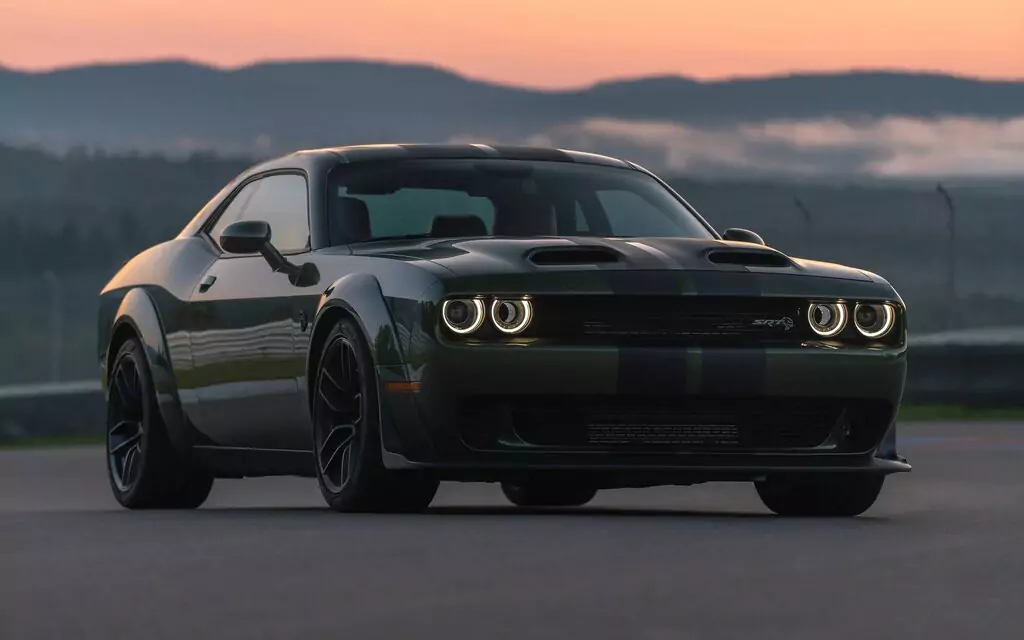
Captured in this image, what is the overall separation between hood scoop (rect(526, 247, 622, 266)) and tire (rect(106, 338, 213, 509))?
2.44m

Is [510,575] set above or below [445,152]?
below

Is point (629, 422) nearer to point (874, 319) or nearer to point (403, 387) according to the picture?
point (403, 387)

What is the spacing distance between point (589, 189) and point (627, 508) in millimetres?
1367

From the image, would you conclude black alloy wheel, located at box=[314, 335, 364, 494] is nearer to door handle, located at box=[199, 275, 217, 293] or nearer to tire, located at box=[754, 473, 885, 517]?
door handle, located at box=[199, 275, 217, 293]

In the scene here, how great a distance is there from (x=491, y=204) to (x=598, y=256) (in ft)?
4.40

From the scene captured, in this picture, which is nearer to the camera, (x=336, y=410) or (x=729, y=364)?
(x=729, y=364)

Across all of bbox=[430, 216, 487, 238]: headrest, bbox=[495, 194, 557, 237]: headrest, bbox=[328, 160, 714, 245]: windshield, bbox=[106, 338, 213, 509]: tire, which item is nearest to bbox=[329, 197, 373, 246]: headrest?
bbox=[328, 160, 714, 245]: windshield

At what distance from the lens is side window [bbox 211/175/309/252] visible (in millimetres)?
10570

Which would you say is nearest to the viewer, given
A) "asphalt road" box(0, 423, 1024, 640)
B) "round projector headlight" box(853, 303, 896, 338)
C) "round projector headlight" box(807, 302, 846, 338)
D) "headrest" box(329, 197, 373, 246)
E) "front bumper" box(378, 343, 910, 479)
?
"asphalt road" box(0, 423, 1024, 640)

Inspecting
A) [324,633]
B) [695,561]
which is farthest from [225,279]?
[324,633]

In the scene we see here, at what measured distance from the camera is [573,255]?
9.34 m

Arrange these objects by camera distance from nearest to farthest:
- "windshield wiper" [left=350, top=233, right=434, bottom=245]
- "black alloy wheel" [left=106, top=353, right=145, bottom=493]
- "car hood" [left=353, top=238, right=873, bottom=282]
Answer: "car hood" [left=353, top=238, right=873, bottom=282], "windshield wiper" [left=350, top=233, right=434, bottom=245], "black alloy wheel" [left=106, top=353, right=145, bottom=493]

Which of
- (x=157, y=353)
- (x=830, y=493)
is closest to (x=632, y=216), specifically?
(x=830, y=493)

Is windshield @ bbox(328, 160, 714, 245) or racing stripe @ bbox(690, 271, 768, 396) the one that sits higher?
windshield @ bbox(328, 160, 714, 245)
